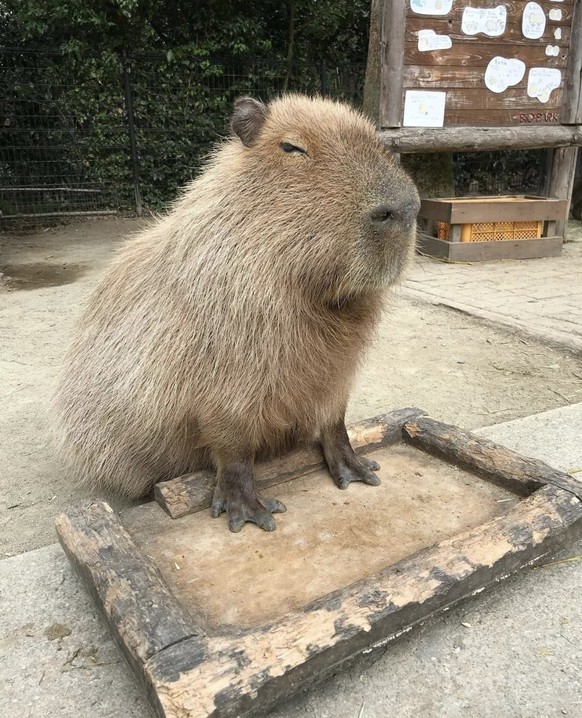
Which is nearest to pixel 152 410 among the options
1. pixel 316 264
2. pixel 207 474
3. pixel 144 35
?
pixel 207 474

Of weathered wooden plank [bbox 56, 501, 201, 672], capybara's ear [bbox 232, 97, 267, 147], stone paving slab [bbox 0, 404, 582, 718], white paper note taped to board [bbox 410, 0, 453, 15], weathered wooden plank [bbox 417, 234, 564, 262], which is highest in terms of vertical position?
white paper note taped to board [bbox 410, 0, 453, 15]

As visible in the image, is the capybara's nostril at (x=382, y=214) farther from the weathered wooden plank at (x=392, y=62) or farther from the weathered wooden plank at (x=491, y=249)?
the weathered wooden plank at (x=491, y=249)

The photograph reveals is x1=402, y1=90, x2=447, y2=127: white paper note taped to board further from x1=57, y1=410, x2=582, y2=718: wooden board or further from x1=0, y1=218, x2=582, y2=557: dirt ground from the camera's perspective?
x1=57, y1=410, x2=582, y2=718: wooden board

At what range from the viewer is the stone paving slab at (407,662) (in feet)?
4.22

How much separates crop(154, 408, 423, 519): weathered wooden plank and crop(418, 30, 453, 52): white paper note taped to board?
14.7ft

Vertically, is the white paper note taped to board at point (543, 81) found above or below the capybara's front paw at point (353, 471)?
above

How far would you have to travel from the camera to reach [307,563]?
1.63 meters

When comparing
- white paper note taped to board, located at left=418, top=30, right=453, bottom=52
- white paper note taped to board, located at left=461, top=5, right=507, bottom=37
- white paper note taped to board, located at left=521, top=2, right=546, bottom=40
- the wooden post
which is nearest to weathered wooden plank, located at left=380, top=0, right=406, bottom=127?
white paper note taped to board, located at left=418, top=30, right=453, bottom=52

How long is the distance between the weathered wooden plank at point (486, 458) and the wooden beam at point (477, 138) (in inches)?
156

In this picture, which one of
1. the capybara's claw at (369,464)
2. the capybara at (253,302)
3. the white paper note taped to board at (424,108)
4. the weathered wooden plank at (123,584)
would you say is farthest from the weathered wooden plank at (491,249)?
the weathered wooden plank at (123,584)

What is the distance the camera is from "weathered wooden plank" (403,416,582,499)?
6.08 ft

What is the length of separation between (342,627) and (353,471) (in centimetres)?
80

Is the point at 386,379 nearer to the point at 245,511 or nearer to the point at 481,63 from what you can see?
the point at 245,511

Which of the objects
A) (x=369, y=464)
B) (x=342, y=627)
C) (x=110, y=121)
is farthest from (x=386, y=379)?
(x=110, y=121)
